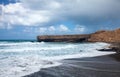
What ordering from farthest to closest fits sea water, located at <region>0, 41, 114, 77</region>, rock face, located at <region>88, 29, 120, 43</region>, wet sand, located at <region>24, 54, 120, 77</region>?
rock face, located at <region>88, 29, 120, 43</region> → sea water, located at <region>0, 41, 114, 77</region> → wet sand, located at <region>24, 54, 120, 77</region>

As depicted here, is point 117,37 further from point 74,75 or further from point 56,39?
point 74,75

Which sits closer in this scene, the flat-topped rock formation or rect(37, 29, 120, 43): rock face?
rect(37, 29, 120, 43): rock face

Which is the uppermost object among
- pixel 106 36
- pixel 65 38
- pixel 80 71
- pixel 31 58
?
pixel 106 36

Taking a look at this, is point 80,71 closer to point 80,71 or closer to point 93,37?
point 80,71

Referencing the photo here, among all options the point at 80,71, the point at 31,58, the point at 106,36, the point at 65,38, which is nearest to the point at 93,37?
the point at 106,36

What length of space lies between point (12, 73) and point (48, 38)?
81619 mm

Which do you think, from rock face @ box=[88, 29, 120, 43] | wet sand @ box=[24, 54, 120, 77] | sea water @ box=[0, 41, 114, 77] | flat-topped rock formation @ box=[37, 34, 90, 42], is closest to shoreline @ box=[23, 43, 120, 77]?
wet sand @ box=[24, 54, 120, 77]

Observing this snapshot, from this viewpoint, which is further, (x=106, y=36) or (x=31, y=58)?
(x=106, y=36)

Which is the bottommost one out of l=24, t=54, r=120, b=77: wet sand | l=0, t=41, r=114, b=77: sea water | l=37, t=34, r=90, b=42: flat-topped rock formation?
l=24, t=54, r=120, b=77: wet sand

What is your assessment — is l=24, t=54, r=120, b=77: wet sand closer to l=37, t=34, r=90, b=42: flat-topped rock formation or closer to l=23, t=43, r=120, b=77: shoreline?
l=23, t=43, r=120, b=77: shoreline

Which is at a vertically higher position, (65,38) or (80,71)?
(65,38)

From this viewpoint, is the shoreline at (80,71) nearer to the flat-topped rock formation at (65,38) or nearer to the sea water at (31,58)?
the sea water at (31,58)

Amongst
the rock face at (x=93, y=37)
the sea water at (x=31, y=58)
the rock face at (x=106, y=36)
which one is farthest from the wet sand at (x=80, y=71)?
the rock face at (x=106, y=36)

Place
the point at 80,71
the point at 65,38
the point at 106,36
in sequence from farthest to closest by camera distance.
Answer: the point at 65,38 → the point at 106,36 → the point at 80,71
